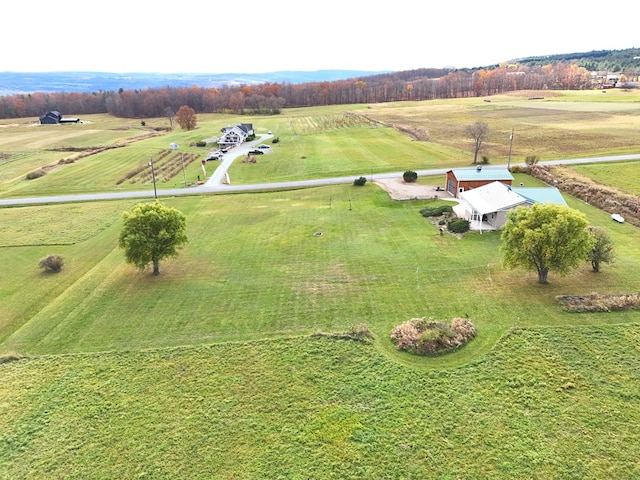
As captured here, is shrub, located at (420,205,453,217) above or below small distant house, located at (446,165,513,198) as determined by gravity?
below

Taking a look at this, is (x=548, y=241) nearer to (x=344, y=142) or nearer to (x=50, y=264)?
(x=50, y=264)

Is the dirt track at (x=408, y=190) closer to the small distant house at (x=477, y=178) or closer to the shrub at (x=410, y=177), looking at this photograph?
the shrub at (x=410, y=177)

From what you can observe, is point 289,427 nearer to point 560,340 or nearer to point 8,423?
point 8,423

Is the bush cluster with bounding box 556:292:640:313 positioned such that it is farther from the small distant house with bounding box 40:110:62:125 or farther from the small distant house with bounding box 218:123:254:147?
the small distant house with bounding box 40:110:62:125

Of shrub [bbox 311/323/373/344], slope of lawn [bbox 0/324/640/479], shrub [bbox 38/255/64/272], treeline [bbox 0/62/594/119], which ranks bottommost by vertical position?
slope of lawn [bbox 0/324/640/479]

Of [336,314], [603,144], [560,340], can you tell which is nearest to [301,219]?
[336,314]

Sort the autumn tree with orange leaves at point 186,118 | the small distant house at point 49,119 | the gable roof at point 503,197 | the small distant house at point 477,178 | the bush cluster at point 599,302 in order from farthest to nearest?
the small distant house at point 49,119 → the autumn tree with orange leaves at point 186,118 → the small distant house at point 477,178 → the gable roof at point 503,197 → the bush cluster at point 599,302

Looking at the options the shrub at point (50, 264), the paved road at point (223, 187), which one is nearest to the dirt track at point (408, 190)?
the paved road at point (223, 187)

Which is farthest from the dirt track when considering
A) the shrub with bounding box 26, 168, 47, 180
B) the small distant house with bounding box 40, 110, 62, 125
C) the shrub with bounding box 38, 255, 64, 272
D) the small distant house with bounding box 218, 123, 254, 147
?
the small distant house with bounding box 40, 110, 62, 125
